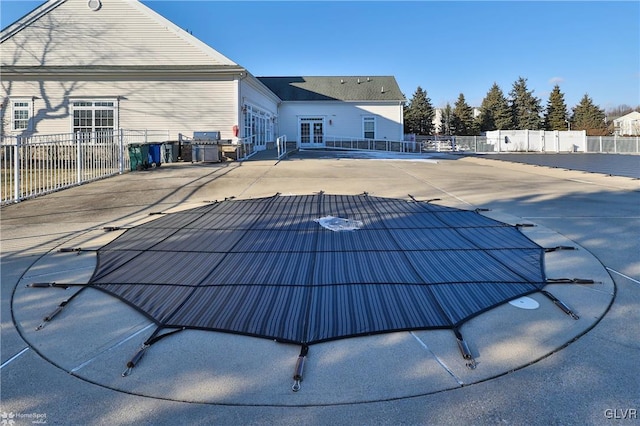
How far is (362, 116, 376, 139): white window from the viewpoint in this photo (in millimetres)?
30969

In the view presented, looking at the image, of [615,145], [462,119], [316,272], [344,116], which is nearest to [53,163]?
[316,272]

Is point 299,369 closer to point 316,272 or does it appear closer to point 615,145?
point 316,272

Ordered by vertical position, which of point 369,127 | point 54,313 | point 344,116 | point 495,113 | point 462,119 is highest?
point 495,113

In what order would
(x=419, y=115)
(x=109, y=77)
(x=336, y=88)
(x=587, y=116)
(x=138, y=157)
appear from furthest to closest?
(x=587, y=116), (x=419, y=115), (x=336, y=88), (x=109, y=77), (x=138, y=157)

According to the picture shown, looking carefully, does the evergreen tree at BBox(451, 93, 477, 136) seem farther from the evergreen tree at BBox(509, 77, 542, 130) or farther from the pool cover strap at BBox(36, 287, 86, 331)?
the pool cover strap at BBox(36, 287, 86, 331)

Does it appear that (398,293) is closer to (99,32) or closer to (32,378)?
(32,378)

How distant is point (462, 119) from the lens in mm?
44594

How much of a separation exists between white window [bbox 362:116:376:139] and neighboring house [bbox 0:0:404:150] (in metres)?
15.6

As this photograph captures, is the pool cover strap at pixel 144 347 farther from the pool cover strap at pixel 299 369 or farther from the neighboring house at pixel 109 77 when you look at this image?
the neighboring house at pixel 109 77

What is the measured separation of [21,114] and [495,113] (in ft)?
146

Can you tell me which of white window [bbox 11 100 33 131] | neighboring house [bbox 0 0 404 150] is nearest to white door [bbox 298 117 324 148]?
neighboring house [bbox 0 0 404 150]

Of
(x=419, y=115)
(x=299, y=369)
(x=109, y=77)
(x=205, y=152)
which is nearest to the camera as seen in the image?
(x=299, y=369)

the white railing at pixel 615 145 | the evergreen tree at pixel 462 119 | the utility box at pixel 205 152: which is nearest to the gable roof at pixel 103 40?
the utility box at pixel 205 152

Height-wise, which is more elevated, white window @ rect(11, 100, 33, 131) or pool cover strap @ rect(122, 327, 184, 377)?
white window @ rect(11, 100, 33, 131)
